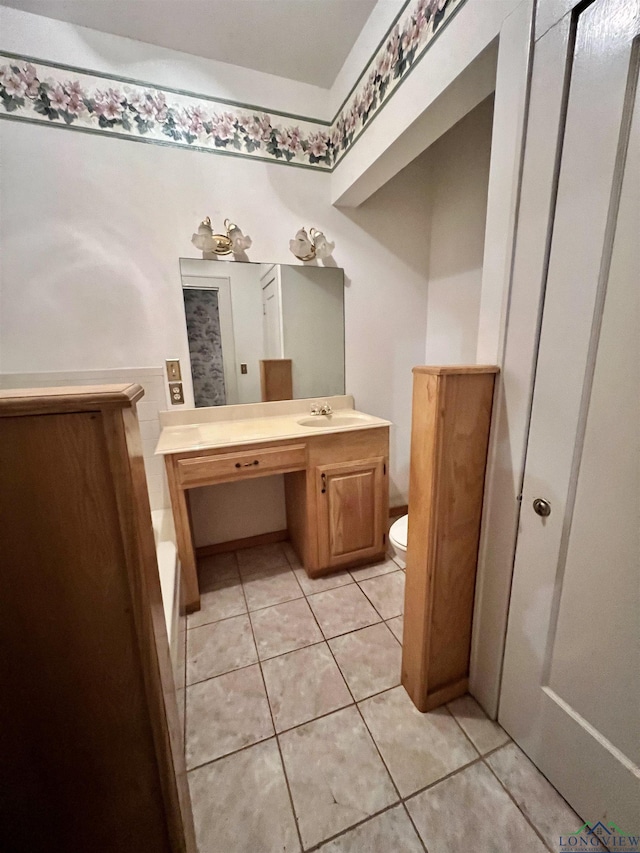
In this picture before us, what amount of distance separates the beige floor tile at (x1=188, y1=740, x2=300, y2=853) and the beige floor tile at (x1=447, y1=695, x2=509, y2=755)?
601 mm

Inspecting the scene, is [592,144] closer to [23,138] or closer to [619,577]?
[619,577]

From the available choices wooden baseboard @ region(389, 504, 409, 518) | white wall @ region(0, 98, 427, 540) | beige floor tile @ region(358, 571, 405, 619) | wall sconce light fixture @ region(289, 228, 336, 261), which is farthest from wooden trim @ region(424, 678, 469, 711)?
wall sconce light fixture @ region(289, 228, 336, 261)

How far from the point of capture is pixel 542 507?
2.79 ft

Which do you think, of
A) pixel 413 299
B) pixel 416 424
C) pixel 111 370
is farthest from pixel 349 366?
pixel 111 370

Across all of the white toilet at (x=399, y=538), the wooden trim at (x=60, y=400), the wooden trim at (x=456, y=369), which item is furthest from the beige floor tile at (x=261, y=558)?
the wooden trim at (x=60, y=400)

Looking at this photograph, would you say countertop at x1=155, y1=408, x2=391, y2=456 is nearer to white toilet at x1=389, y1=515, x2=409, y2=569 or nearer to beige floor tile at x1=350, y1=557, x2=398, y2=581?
white toilet at x1=389, y1=515, x2=409, y2=569

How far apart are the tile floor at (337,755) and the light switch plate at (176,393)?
3.70ft

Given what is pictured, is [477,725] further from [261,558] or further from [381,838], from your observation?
[261,558]

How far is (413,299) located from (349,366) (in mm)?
655

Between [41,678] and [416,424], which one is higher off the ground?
[416,424]

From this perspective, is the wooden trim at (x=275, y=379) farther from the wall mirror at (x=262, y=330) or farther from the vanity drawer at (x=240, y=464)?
the vanity drawer at (x=240, y=464)

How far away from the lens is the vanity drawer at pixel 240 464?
1.47 m

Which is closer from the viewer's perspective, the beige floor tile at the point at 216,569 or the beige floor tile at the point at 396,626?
the beige floor tile at the point at 396,626

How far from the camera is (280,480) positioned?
212 cm
